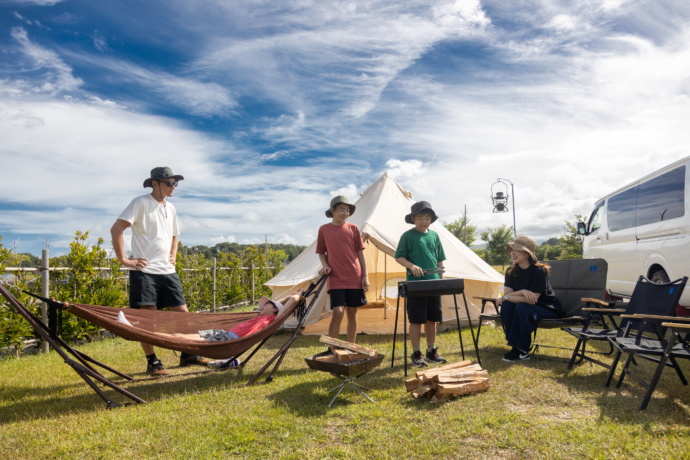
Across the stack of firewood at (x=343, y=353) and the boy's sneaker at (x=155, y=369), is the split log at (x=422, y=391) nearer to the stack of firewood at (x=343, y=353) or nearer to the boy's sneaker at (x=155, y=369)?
the stack of firewood at (x=343, y=353)

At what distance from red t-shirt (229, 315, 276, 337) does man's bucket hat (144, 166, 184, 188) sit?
59.4 inches

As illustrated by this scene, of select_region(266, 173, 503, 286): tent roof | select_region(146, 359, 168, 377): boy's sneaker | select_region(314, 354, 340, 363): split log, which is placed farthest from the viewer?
select_region(266, 173, 503, 286): tent roof

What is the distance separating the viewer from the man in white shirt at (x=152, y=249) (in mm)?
4102

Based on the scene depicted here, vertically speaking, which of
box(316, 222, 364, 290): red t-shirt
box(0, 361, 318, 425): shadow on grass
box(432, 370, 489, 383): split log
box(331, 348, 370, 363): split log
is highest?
box(316, 222, 364, 290): red t-shirt

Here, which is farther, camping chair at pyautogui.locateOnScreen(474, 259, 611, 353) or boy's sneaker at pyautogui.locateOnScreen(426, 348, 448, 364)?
camping chair at pyautogui.locateOnScreen(474, 259, 611, 353)

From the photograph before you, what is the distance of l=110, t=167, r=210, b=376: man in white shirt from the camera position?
4102 millimetres

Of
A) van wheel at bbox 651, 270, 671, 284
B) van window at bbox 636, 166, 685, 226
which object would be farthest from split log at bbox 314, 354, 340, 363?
van wheel at bbox 651, 270, 671, 284

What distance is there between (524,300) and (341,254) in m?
1.81

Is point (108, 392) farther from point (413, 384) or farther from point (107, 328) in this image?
point (413, 384)

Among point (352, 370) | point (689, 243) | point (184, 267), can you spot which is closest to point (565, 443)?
point (352, 370)

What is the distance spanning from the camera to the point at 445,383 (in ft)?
10.9

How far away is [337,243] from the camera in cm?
459

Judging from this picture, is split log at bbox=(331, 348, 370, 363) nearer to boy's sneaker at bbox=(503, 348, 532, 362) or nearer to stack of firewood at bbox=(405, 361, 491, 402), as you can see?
stack of firewood at bbox=(405, 361, 491, 402)

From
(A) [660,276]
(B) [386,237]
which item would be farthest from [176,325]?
(A) [660,276]
